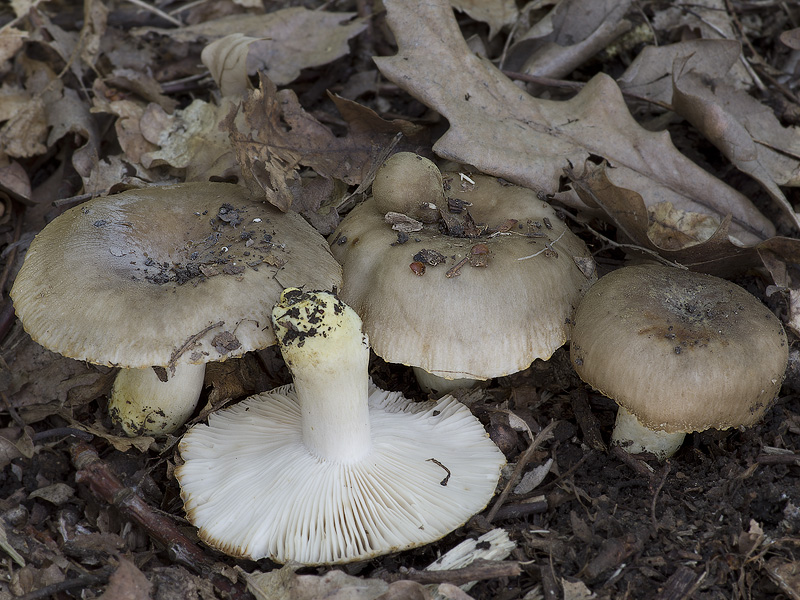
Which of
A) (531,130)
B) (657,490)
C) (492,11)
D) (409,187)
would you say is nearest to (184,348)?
(409,187)

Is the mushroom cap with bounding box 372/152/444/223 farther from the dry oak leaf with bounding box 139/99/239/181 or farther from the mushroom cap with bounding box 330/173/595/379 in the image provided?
the dry oak leaf with bounding box 139/99/239/181

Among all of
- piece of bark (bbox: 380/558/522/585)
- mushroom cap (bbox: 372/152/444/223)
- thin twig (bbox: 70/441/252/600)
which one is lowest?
thin twig (bbox: 70/441/252/600)

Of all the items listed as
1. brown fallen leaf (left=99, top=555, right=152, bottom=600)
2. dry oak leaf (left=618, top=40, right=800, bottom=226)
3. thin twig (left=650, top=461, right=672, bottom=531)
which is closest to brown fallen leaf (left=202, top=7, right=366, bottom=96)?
dry oak leaf (left=618, top=40, right=800, bottom=226)

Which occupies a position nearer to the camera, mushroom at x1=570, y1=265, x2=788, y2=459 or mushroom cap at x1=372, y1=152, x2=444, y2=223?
mushroom at x1=570, y1=265, x2=788, y2=459

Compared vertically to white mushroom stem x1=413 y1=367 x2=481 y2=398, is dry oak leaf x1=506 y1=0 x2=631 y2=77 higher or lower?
higher

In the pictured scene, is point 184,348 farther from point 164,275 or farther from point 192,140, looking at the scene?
point 192,140

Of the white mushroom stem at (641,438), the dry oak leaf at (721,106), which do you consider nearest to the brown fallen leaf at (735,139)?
the dry oak leaf at (721,106)

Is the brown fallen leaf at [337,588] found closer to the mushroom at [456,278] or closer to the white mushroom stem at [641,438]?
the mushroom at [456,278]

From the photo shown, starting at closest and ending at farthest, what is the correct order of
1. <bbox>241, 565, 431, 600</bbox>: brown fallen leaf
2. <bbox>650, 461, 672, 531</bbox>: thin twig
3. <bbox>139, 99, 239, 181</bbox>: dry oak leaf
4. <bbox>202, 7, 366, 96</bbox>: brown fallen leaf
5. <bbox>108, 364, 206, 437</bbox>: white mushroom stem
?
<bbox>241, 565, 431, 600</bbox>: brown fallen leaf, <bbox>650, 461, 672, 531</bbox>: thin twig, <bbox>108, 364, 206, 437</bbox>: white mushroom stem, <bbox>139, 99, 239, 181</bbox>: dry oak leaf, <bbox>202, 7, 366, 96</bbox>: brown fallen leaf
